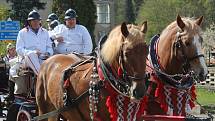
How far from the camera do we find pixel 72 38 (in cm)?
991

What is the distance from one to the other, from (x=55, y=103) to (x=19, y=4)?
41.9 m

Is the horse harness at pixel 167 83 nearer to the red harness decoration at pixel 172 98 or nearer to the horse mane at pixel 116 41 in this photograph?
the red harness decoration at pixel 172 98

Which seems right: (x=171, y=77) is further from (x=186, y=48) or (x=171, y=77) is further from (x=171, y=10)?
(x=171, y=10)

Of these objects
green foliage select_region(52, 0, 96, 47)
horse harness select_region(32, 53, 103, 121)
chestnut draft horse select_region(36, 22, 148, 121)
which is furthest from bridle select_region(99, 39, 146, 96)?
green foliage select_region(52, 0, 96, 47)

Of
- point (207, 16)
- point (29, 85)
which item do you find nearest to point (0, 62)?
point (29, 85)

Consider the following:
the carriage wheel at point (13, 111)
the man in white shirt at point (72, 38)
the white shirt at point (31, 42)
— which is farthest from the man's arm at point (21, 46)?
the carriage wheel at point (13, 111)

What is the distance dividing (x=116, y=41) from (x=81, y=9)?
3278 centimetres

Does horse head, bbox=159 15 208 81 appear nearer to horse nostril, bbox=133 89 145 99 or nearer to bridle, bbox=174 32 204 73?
bridle, bbox=174 32 204 73

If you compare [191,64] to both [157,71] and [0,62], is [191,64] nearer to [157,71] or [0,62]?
[157,71]

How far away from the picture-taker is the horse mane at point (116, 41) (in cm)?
664

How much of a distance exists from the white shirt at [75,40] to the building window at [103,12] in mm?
58447

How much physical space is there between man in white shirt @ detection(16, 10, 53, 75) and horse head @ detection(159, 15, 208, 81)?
2.59 meters

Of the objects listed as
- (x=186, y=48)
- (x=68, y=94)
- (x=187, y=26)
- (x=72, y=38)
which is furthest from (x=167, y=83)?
(x=72, y=38)

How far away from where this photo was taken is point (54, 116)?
8.38m
